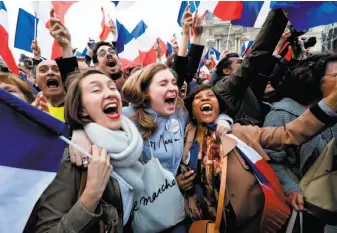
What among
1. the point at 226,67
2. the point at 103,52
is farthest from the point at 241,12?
the point at 103,52

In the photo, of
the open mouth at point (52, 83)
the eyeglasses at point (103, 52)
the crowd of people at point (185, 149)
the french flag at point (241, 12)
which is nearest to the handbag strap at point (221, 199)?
the crowd of people at point (185, 149)

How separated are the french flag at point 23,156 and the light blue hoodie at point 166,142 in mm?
752

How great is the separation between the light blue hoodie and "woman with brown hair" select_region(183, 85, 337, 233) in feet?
0.31

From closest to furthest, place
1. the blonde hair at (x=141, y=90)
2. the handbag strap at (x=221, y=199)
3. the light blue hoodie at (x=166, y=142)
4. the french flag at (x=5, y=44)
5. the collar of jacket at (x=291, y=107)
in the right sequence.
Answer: the handbag strap at (x=221, y=199), the light blue hoodie at (x=166, y=142), the blonde hair at (x=141, y=90), the collar of jacket at (x=291, y=107), the french flag at (x=5, y=44)

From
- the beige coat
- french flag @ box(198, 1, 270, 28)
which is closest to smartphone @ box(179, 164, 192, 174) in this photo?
the beige coat

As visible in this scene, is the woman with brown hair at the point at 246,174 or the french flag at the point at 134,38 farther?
A: the french flag at the point at 134,38

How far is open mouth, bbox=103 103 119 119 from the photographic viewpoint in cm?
196

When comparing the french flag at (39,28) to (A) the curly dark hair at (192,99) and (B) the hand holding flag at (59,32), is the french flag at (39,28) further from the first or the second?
(A) the curly dark hair at (192,99)

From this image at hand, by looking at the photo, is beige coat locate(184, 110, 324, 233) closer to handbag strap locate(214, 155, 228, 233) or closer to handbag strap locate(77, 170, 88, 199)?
handbag strap locate(214, 155, 228, 233)

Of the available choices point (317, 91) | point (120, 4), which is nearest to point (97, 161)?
point (317, 91)

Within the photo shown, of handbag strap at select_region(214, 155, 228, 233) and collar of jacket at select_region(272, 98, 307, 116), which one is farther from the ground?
collar of jacket at select_region(272, 98, 307, 116)

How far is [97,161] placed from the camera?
1692mm

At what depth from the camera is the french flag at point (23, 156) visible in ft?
5.17

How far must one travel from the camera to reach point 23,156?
164 centimetres
